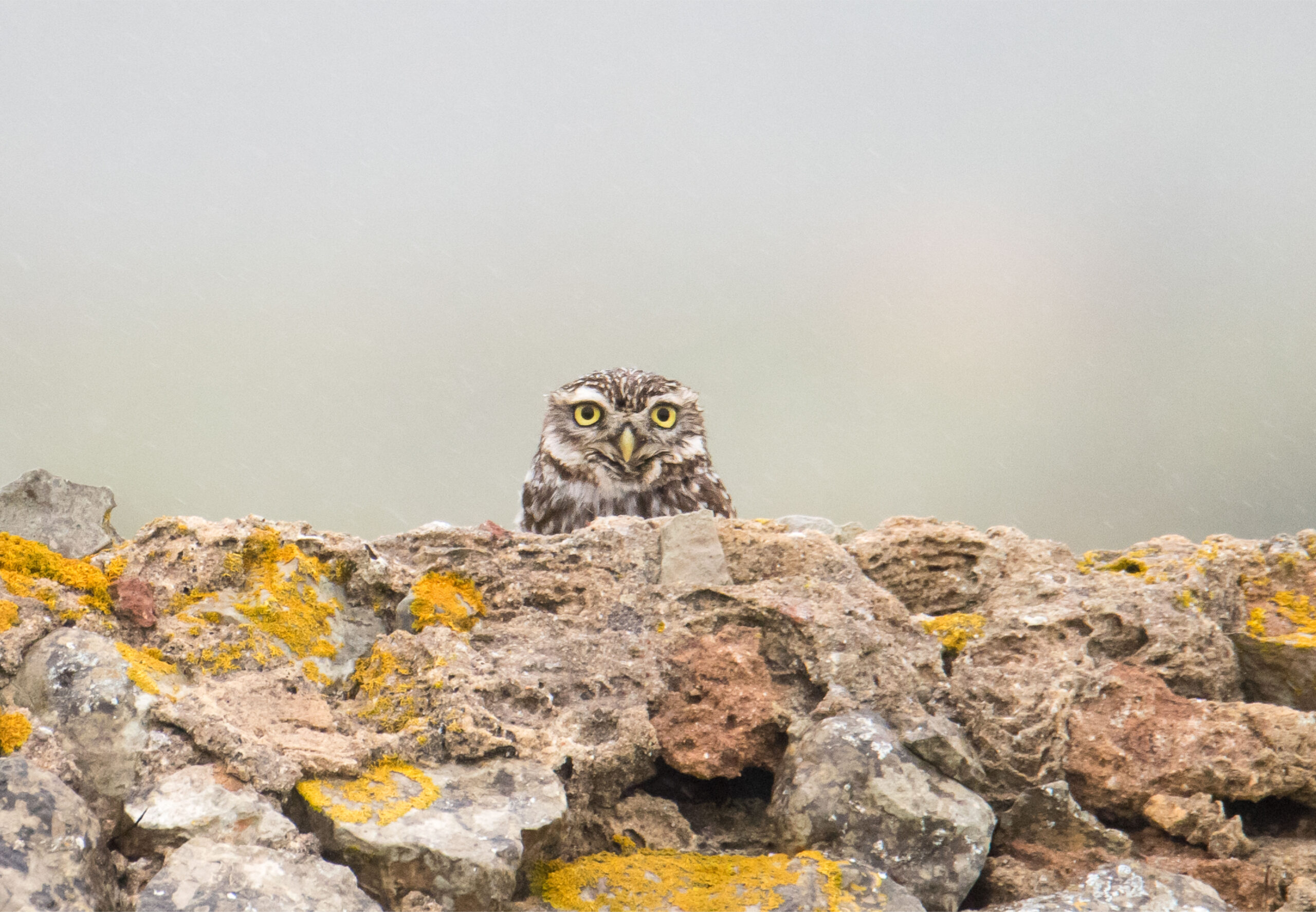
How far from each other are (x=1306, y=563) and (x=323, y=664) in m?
3.99

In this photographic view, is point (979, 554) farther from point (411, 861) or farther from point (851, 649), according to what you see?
point (411, 861)

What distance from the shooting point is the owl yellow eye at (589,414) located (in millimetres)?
6996

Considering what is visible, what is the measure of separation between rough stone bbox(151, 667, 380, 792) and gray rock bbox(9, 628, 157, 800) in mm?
88

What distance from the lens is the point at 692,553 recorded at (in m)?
3.80

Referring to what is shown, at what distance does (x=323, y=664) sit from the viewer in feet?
11.1

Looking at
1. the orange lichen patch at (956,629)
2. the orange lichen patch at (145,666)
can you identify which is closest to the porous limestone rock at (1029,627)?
the orange lichen patch at (956,629)

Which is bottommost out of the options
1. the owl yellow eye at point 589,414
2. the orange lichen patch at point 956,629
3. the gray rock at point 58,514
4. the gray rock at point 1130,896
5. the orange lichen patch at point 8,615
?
the gray rock at point 1130,896

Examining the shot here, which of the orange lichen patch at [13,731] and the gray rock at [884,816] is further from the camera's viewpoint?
the gray rock at [884,816]

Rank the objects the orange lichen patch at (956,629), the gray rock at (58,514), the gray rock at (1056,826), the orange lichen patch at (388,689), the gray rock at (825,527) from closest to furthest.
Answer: the orange lichen patch at (388,689) → the gray rock at (1056,826) → the gray rock at (58,514) → the orange lichen patch at (956,629) → the gray rock at (825,527)

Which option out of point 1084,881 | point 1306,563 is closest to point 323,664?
point 1084,881

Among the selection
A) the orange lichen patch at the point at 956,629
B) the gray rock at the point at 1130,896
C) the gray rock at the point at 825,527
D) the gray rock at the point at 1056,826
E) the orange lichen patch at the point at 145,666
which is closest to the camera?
the orange lichen patch at the point at 145,666

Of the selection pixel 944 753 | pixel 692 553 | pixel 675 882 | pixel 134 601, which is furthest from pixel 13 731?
pixel 944 753

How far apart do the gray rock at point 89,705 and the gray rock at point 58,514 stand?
0.85 meters

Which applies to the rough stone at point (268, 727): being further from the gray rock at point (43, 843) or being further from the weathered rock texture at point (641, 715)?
the gray rock at point (43, 843)
